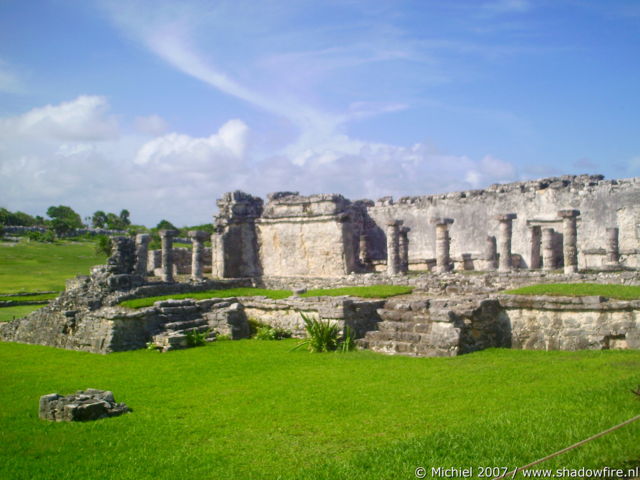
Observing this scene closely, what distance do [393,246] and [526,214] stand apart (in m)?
5.84

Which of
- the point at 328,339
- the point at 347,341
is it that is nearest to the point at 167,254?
the point at 328,339

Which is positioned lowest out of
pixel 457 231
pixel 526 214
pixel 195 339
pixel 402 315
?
pixel 195 339

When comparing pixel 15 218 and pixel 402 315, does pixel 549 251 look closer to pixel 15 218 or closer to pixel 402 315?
pixel 402 315

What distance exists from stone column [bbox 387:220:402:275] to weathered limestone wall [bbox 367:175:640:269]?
3631mm

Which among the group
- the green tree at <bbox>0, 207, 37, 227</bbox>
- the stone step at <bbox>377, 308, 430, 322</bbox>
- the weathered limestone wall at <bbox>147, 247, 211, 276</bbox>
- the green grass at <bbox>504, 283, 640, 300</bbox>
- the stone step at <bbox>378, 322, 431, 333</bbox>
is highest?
the green tree at <bbox>0, 207, 37, 227</bbox>

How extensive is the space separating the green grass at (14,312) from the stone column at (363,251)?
1265cm

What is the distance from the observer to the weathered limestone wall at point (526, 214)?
21078 mm

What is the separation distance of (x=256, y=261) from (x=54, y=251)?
26.9 meters

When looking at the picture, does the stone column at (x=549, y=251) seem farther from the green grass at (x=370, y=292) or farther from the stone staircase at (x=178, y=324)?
the stone staircase at (x=178, y=324)

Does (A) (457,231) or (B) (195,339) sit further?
(A) (457,231)

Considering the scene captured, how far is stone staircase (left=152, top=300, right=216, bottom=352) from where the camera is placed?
12539 millimetres

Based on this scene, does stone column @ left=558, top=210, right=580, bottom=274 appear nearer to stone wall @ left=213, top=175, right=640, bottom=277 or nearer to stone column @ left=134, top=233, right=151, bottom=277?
stone wall @ left=213, top=175, right=640, bottom=277

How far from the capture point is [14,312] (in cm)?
2111

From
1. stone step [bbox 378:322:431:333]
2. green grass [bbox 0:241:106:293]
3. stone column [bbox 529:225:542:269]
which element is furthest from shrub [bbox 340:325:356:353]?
green grass [bbox 0:241:106:293]
